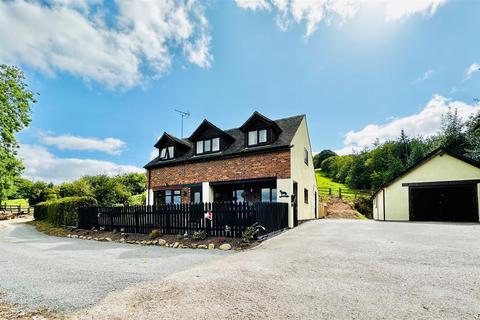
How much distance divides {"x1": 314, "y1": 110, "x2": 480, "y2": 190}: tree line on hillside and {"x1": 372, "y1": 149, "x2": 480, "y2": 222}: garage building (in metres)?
7.01

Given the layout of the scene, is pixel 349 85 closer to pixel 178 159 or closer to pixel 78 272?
pixel 178 159

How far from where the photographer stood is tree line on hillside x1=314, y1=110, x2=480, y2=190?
29236mm

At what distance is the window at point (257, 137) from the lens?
1786 cm

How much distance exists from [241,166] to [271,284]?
42.9 ft

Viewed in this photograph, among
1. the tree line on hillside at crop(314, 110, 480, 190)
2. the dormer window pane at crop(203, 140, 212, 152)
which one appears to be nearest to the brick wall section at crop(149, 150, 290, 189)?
the dormer window pane at crop(203, 140, 212, 152)

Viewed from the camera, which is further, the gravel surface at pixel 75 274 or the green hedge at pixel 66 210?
the green hedge at pixel 66 210

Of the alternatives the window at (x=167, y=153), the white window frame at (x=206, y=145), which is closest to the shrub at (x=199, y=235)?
the white window frame at (x=206, y=145)

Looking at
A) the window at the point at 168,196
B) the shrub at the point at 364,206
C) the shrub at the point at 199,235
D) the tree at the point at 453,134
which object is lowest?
the shrub at the point at 364,206

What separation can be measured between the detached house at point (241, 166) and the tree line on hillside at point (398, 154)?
18.1m

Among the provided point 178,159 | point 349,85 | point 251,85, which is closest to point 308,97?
point 349,85

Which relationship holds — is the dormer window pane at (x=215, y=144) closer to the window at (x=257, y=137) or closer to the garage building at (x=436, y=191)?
the window at (x=257, y=137)

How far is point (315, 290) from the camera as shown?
465cm

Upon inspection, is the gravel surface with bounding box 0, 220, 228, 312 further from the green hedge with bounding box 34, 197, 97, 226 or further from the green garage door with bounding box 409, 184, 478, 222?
the green garage door with bounding box 409, 184, 478, 222

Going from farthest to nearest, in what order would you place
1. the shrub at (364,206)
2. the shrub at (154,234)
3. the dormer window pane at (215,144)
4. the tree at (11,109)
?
the shrub at (364,206), the tree at (11,109), the dormer window pane at (215,144), the shrub at (154,234)
